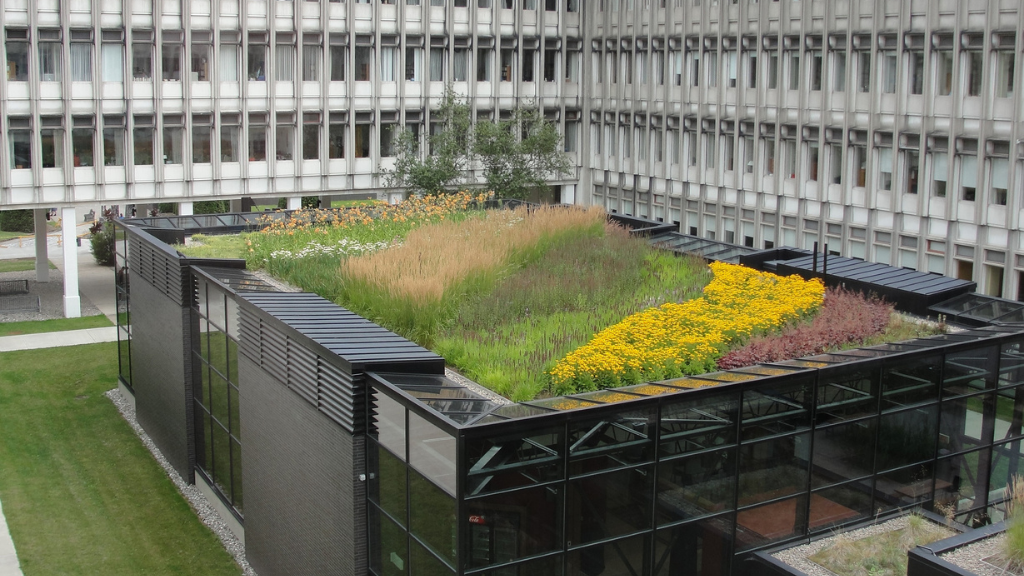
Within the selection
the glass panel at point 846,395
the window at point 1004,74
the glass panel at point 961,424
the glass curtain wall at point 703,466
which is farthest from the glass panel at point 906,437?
the window at point 1004,74

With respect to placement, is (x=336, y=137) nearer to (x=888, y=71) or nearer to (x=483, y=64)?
(x=483, y=64)

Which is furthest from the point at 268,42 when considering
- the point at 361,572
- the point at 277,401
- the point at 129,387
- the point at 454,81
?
the point at 361,572

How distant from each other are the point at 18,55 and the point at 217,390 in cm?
2348

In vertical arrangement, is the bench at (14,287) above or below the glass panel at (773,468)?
below

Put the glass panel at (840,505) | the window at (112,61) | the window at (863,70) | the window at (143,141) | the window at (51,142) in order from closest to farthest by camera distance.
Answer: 1. the glass panel at (840,505)
2. the window at (863,70)
3. the window at (51,142)
4. the window at (112,61)
5. the window at (143,141)

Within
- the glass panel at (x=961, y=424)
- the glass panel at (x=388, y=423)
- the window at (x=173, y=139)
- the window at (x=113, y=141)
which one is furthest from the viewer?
the window at (x=173, y=139)

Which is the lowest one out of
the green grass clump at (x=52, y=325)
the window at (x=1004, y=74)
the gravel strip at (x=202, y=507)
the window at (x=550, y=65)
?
the gravel strip at (x=202, y=507)

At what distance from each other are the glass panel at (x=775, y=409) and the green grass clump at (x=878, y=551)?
1.76 m

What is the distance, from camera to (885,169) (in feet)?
121

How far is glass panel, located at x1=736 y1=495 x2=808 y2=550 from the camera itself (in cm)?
1585

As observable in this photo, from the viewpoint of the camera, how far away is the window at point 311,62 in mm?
45062

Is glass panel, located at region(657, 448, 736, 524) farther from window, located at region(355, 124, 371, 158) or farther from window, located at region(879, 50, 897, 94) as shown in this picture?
window, located at region(355, 124, 371, 158)

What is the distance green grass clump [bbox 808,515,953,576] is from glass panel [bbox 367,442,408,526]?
570 centimetres

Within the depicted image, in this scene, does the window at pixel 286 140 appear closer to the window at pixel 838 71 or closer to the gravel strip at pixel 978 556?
the window at pixel 838 71
